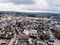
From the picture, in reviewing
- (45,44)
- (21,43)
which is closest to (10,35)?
(21,43)

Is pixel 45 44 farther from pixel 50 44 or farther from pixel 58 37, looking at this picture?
pixel 58 37

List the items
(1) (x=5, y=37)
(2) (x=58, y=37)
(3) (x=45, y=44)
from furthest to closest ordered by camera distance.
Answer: (2) (x=58, y=37), (1) (x=5, y=37), (3) (x=45, y=44)

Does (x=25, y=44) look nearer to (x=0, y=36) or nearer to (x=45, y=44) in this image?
(x=45, y=44)

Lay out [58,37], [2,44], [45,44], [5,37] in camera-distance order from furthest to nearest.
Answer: [58,37] → [5,37] → [45,44] → [2,44]

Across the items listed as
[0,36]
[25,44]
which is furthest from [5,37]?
[25,44]

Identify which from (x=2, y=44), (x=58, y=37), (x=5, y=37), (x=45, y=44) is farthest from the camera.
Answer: (x=58, y=37)

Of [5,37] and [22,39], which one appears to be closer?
[22,39]

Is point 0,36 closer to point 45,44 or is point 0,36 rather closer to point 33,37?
point 33,37

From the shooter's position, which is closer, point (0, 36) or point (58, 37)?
point (0, 36)

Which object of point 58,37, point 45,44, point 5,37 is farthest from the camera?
point 58,37
